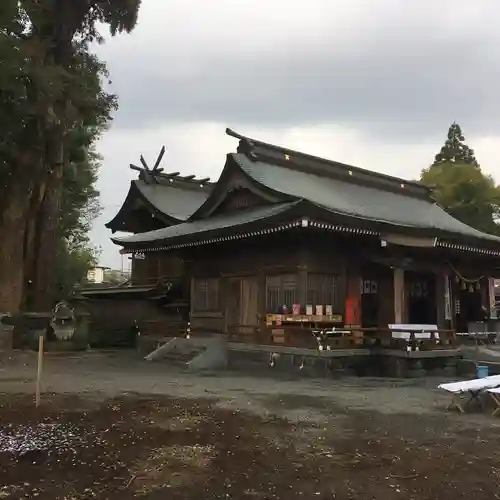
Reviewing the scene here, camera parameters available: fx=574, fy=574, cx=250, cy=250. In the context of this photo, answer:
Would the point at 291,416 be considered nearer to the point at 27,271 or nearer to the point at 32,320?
the point at 32,320

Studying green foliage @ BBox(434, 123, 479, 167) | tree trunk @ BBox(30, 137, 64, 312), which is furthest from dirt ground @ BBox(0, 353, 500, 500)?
green foliage @ BBox(434, 123, 479, 167)

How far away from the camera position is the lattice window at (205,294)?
70.0 ft

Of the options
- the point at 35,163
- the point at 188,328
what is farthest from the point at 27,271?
the point at 188,328

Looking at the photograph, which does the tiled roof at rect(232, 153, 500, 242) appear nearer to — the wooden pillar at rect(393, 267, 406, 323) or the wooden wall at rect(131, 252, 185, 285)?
the wooden pillar at rect(393, 267, 406, 323)

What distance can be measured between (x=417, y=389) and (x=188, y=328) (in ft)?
30.2

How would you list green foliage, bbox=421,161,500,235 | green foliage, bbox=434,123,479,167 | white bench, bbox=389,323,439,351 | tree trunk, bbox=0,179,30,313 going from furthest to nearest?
green foliage, bbox=434,123,479,167, green foliage, bbox=421,161,500,235, tree trunk, bbox=0,179,30,313, white bench, bbox=389,323,439,351

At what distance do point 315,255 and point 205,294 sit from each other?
590cm

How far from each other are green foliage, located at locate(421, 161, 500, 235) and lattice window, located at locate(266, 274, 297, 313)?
79.1 feet

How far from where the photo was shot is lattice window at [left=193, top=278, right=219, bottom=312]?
70.0 feet

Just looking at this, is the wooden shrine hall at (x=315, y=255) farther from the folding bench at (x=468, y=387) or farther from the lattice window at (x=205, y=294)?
the folding bench at (x=468, y=387)

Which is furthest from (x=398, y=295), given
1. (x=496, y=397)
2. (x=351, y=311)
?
(x=496, y=397)

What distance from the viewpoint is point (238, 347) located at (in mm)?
17797

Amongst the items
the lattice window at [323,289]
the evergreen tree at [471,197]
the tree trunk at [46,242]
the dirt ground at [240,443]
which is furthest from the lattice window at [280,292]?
the evergreen tree at [471,197]

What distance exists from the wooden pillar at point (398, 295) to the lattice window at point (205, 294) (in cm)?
663
